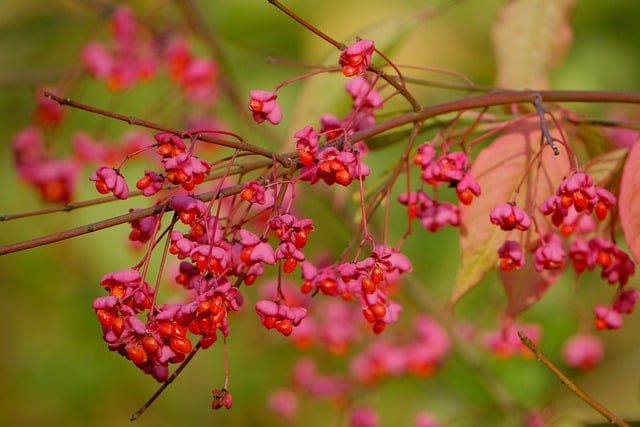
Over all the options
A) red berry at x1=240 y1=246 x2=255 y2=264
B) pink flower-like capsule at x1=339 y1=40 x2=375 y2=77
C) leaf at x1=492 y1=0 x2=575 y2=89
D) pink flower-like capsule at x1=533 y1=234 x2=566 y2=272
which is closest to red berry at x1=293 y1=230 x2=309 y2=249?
red berry at x1=240 y1=246 x2=255 y2=264

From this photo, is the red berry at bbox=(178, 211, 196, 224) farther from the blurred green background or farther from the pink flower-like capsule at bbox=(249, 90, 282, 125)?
the blurred green background

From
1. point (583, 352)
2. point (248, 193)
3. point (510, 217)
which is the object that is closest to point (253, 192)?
point (248, 193)

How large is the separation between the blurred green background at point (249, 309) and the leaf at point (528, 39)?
0.65m

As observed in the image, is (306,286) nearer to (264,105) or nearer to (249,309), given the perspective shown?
(264,105)

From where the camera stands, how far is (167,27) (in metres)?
1.91

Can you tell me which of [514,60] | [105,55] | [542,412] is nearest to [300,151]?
[514,60]

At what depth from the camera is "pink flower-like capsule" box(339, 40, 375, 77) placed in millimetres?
797

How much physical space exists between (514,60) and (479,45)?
4.97 feet

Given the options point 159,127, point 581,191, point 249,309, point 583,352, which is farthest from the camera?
point 249,309

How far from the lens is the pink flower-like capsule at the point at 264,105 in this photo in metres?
0.89

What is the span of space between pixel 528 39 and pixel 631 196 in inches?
16.5

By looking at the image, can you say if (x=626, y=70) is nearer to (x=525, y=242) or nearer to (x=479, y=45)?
(x=479, y=45)

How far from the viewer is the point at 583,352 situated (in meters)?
1.79

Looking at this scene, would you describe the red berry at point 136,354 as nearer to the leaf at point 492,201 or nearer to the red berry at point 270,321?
the red berry at point 270,321
